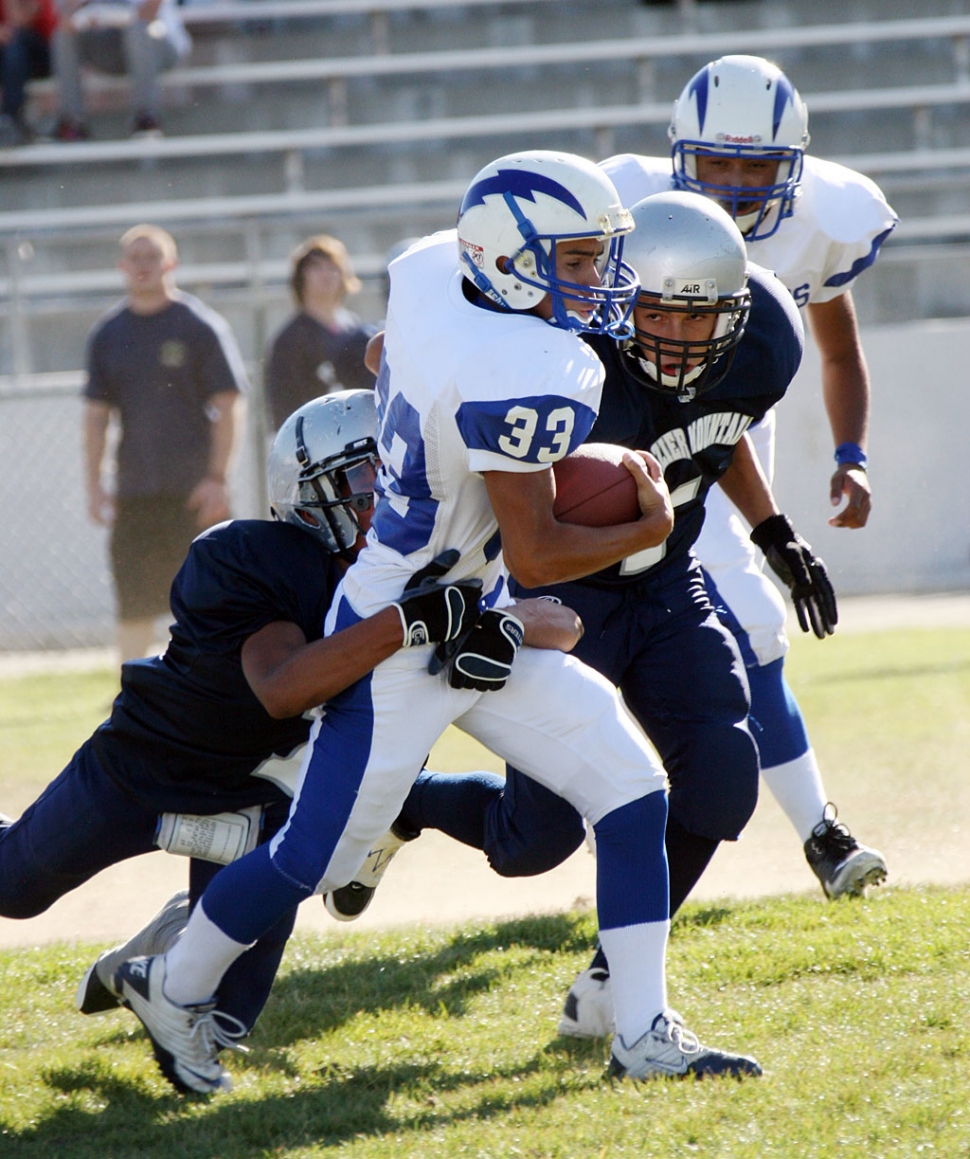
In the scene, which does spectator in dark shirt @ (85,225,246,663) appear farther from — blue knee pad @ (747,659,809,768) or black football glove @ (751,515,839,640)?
black football glove @ (751,515,839,640)

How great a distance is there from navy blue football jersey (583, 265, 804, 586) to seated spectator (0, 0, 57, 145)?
376 inches

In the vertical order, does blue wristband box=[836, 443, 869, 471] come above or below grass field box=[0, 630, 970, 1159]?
above

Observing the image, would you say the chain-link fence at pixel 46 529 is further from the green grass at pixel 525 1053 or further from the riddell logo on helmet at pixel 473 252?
the riddell logo on helmet at pixel 473 252

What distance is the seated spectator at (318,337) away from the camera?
24.4 ft

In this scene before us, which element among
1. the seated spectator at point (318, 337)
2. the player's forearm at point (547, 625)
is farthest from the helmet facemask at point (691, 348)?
the seated spectator at point (318, 337)

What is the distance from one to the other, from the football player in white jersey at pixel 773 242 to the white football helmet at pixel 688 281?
797mm

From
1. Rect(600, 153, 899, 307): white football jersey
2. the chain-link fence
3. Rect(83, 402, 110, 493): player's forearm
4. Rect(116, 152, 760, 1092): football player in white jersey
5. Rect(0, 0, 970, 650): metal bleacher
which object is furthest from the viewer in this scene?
Rect(0, 0, 970, 650): metal bleacher

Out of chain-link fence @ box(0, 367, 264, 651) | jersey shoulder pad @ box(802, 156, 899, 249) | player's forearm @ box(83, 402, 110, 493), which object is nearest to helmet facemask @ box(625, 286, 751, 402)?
jersey shoulder pad @ box(802, 156, 899, 249)

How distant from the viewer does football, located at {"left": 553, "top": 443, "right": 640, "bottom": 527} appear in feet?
9.22

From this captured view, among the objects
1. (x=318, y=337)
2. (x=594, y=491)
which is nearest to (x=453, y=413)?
(x=594, y=491)

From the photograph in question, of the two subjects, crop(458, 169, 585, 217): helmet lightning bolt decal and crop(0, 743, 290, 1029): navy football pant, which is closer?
crop(458, 169, 585, 217): helmet lightning bolt decal

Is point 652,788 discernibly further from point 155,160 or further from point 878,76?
point 878,76

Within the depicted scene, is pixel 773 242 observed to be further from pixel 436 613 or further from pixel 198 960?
pixel 198 960

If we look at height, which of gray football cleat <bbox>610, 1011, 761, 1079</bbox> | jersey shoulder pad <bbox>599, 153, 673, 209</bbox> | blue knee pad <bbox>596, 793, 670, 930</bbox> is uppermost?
jersey shoulder pad <bbox>599, 153, 673, 209</bbox>
